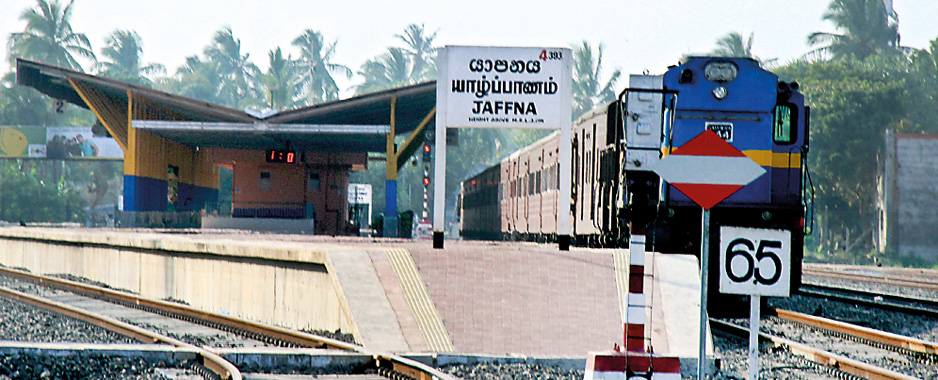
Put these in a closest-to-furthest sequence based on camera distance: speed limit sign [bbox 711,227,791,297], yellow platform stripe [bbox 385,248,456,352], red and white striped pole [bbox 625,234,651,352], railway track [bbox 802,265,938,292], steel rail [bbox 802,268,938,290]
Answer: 1. speed limit sign [bbox 711,227,791,297]
2. red and white striped pole [bbox 625,234,651,352]
3. yellow platform stripe [bbox 385,248,456,352]
4. steel rail [bbox 802,268,938,290]
5. railway track [bbox 802,265,938,292]

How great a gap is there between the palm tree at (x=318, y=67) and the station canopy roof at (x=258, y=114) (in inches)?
2609

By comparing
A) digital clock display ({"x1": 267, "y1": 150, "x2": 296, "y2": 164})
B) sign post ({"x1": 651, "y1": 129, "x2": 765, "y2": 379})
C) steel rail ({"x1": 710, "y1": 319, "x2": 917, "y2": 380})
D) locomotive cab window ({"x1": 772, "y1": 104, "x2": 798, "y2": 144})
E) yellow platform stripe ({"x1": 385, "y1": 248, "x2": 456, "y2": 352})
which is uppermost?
digital clock display ({"x1": 267, "y1": 150, "x2": 296, "y2": 164})

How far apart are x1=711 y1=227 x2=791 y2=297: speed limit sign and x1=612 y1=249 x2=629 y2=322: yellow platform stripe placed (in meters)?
4.13

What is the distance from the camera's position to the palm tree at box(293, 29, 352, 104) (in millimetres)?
101375

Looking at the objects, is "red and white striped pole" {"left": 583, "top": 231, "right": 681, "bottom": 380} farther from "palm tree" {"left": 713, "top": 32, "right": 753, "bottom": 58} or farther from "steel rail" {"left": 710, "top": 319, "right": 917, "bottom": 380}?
"palm tree" {"left": 713, "top": 32, "right": 753, "bottom": 58}

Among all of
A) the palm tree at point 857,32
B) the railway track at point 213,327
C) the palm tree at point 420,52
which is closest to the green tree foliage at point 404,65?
the palm tree at point 420,52

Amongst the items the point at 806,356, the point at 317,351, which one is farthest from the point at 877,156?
the point at 317,351

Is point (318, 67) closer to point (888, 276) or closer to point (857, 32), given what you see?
point (857, 32)

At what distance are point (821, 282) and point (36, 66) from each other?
2317 cm

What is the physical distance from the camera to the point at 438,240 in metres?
14.3

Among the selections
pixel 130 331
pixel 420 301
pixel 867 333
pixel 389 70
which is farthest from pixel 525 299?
pixel 389 70

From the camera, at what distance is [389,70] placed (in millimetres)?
109188

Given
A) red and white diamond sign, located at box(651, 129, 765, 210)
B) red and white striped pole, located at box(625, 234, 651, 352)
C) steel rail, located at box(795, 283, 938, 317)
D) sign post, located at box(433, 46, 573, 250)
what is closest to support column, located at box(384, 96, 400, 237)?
steel rail, located at box(795, 283, 938, 317)

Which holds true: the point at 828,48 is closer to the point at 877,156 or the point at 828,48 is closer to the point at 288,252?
the point at 877,156
